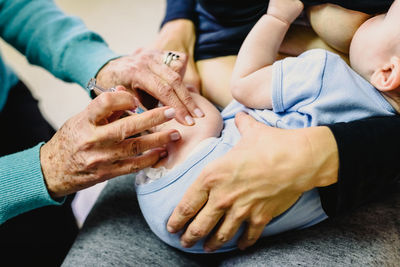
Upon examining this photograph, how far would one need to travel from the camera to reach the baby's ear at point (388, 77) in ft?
1.95

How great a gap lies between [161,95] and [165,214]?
0.29 meters

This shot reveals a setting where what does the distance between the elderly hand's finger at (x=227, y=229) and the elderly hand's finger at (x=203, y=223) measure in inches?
0.7

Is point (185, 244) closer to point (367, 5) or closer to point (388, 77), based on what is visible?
point (388, 77)

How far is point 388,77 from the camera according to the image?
627mm

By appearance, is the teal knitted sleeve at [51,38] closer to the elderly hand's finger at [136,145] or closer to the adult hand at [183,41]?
the adult hand at [183,41]

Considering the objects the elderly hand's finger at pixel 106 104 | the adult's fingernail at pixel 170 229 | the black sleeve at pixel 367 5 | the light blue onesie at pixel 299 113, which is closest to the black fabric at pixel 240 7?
the black sleeve at pixel 367 5

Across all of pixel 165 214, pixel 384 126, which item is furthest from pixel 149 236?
pixel 384 126

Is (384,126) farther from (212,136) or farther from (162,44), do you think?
(162,44)

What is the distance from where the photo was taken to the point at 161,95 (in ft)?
2.57

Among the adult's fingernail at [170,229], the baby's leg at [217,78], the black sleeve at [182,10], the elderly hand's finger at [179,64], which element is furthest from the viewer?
the black sleeve at [182,10]

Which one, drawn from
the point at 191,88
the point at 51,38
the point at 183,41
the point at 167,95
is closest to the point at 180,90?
the point at 167,95

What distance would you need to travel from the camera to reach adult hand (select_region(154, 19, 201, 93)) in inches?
40.8

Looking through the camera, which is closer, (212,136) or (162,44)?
(212,136)

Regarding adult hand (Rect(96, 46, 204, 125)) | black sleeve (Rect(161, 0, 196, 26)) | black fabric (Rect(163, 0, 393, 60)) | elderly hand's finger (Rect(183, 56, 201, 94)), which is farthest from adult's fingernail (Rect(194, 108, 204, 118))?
black sleeve (Rect(161, 0, 196, 26))
